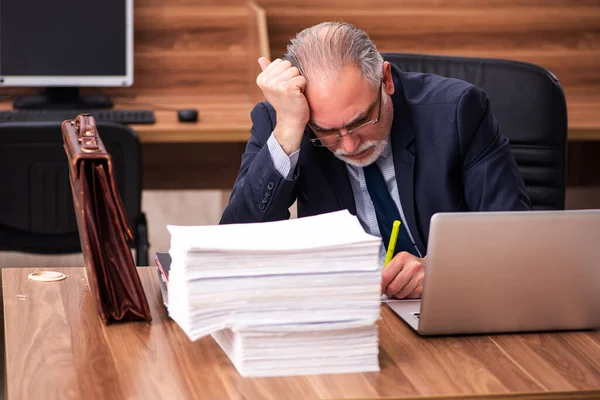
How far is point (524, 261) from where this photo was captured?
1262mm

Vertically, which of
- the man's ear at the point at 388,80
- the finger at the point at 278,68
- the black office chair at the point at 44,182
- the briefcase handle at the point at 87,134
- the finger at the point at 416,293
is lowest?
the black office chair at the point at 44,182

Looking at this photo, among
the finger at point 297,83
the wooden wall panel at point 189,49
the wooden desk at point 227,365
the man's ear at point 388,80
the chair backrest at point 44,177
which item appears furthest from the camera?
the wooden wall panel at point 189,49

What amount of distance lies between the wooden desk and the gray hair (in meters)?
0.50

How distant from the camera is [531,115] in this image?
2.03 meters

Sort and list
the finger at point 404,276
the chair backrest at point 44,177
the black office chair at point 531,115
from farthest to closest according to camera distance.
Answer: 1. the chair backrest at point 44,177
2. the black office chair at point 531,115
3. the finger at point 404,276

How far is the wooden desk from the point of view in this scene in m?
1.13

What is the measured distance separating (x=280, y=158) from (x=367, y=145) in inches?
6.7

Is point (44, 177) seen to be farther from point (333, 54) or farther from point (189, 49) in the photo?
point (333, 54)

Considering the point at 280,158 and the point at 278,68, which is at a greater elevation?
the point at 278,68

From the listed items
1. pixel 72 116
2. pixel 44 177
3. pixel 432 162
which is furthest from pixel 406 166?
pixel 72 116

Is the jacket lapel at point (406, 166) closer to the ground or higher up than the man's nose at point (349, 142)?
closer to the ground

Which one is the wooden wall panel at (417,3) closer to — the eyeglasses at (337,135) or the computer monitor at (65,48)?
the computer monitor at (65,48)

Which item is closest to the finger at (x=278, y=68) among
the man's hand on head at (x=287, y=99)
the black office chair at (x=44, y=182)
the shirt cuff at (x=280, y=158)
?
the man's hand on head at (x=287, y=99)

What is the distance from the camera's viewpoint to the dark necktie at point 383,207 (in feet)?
6.18
